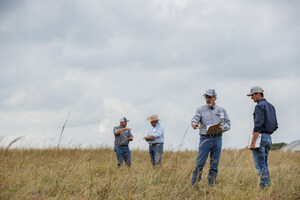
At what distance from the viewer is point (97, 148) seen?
14.4 metres

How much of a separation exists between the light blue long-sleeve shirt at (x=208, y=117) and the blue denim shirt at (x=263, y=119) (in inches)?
23.5

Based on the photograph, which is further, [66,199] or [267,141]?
[267,141]

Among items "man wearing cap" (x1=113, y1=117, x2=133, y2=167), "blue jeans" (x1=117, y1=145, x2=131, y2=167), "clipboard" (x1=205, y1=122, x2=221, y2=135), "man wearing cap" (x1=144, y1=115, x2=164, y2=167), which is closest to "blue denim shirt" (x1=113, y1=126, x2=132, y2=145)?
"man wearing cap" (x1=113, y1=117, x2=133, y2=167)

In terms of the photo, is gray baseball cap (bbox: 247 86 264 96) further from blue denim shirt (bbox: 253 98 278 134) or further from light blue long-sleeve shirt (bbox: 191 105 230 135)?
light blue long-sleeve shirt (bbox: 191 105 230 135)

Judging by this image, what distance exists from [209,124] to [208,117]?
0.45 ft

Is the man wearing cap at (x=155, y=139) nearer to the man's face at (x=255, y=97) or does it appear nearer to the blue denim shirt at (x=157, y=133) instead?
the blue denim shirt at (x=157, y=133)

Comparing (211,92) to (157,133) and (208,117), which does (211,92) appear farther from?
(157,133)

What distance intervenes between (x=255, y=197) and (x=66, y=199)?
8.78 feet

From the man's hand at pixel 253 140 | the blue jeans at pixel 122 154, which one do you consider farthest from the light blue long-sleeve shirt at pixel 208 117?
the blue jeans at pixel 122 154

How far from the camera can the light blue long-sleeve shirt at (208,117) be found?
245 inches

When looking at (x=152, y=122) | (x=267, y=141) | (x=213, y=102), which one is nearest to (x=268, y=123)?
(x=267, y=141)

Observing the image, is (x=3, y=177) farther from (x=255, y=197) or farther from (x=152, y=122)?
(x=152, y=122)

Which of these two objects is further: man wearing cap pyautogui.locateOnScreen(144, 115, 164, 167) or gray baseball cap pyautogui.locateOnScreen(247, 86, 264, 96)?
man wearing cap pyautogui.locateOnScreen(144, 115, 164, 167)

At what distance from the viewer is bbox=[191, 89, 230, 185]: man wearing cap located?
6.07 meters
